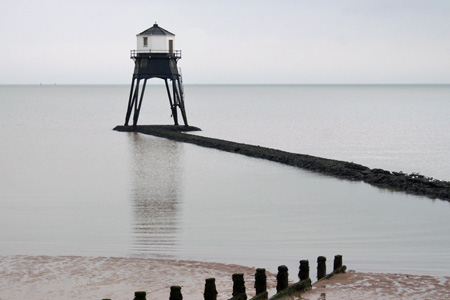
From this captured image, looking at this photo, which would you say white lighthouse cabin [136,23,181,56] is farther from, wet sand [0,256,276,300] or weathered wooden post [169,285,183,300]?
weathered wooden post [169,285,183,300]

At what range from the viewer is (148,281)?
603 inches

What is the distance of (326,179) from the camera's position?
105ft

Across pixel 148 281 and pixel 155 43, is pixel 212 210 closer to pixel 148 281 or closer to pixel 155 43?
pixel 148 281

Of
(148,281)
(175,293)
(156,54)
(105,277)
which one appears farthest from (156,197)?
(156,54)

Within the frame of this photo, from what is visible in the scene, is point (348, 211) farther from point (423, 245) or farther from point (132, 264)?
point (132, 264)

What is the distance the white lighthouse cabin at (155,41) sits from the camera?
53750mm

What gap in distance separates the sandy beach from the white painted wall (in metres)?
37.6

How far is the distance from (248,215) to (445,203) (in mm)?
6818

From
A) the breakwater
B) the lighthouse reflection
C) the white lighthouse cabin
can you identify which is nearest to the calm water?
the lighthouse reflection

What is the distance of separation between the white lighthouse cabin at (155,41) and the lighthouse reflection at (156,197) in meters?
7.51

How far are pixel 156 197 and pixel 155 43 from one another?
28.2 metres

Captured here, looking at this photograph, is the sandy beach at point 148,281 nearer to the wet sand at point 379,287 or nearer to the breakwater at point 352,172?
the wet sand at point 379,287

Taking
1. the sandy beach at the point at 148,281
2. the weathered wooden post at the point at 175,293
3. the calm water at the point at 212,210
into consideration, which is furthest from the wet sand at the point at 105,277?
the weathered wooden post at the point at 175,293

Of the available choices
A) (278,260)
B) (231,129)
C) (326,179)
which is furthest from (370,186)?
(231,129)
